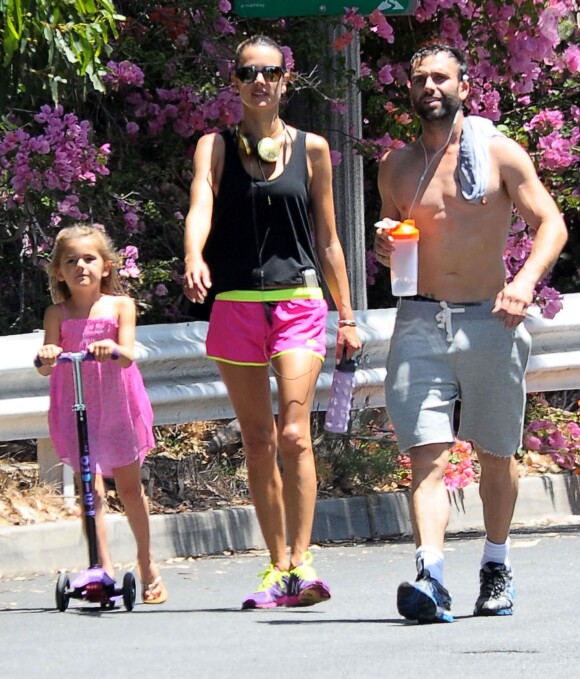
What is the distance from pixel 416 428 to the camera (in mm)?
6289

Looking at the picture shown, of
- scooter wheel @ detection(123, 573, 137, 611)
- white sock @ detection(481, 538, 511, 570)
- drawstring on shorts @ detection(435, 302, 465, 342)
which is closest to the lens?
drawstring on shorts @ detection(435, 302, 465, 342)

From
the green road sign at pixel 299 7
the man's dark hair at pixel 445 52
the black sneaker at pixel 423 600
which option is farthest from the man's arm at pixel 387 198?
the green road sign at pixel 299 7

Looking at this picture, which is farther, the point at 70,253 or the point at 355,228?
the point at 355,228

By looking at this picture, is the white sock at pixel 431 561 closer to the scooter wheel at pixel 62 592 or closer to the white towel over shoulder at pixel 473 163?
the white towel over shoulder at pixel 473 163

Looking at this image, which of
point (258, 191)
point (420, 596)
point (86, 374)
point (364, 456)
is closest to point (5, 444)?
point (364, 456)

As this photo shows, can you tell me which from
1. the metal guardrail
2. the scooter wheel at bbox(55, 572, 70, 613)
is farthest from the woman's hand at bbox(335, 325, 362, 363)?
the metal guardrail

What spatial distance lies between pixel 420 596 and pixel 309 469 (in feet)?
3.10

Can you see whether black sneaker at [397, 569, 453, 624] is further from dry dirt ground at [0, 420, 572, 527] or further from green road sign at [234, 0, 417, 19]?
green road sign at [234, 0, 417, 19]

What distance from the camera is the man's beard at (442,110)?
247 inches

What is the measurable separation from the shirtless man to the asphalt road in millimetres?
409

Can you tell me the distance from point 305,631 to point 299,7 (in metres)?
3.58

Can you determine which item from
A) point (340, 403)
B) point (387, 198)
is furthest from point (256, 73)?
point (340, 403)

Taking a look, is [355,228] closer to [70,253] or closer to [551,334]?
[551,334]

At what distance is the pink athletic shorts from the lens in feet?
22.1
